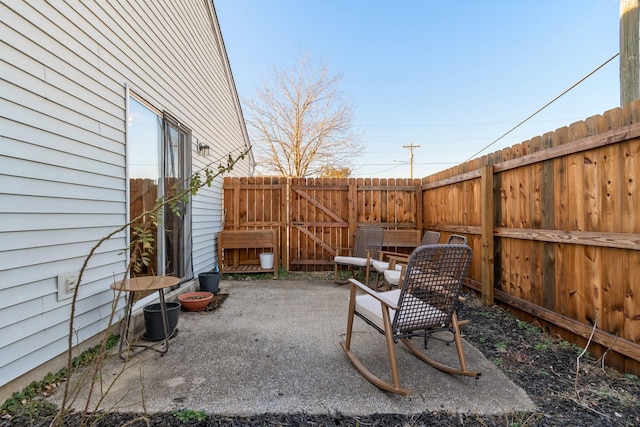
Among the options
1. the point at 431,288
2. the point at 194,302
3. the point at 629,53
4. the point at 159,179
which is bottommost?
the point at 194,302

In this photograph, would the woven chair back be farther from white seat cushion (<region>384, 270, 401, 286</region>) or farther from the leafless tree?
the leafless tree

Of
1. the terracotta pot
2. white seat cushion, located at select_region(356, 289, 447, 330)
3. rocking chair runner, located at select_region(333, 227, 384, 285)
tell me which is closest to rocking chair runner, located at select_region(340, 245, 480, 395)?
white seat cushion, located at select_region(356, 289, 447, 330)

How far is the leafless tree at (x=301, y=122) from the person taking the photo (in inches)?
497

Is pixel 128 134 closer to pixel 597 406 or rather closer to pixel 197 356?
pixel 197 356

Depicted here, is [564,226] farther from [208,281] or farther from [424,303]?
[208,281]

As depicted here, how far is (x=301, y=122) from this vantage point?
12797 mm

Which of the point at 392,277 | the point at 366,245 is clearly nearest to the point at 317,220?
the point at 366,245

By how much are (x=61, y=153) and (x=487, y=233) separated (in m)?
4.08

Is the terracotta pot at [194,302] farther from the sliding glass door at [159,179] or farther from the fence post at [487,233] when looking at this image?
the fence post at [487,233]

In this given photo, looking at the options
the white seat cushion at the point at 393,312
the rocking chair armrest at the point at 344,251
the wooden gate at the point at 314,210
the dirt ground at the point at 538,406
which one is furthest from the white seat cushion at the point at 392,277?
the wooden gate at the point at 314,210

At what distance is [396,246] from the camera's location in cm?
579

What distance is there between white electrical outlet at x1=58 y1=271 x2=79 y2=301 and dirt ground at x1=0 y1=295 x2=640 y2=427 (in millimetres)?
757

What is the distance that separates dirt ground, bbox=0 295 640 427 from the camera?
164 centimetres

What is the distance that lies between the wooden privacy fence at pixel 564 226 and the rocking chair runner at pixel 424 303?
1.06 meters
